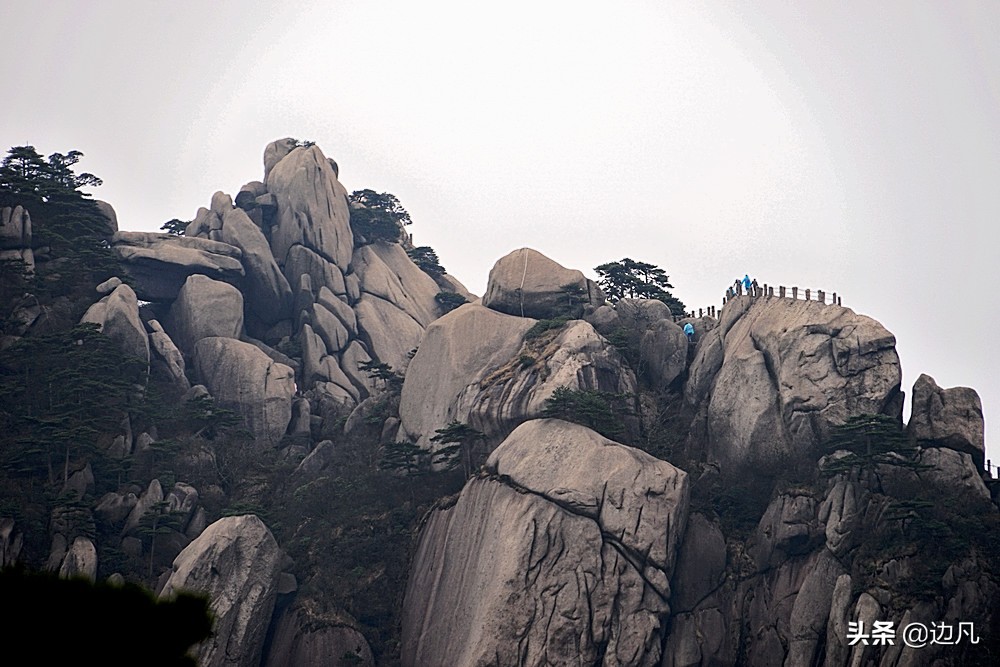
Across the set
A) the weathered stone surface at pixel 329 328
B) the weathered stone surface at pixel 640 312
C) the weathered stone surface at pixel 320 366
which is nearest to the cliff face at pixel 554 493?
the weathered stone surface at pixel 640 312

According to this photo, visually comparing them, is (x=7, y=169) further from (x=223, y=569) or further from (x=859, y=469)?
(x=859, y=469)

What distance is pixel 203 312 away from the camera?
262 ft

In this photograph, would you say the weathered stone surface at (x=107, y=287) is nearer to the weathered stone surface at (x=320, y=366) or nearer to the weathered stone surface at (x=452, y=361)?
the weathered stone surface at (x=320, y=366)

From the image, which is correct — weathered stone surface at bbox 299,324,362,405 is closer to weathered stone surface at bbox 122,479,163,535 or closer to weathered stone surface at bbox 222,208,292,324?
weathered stone surface at bbox 222,208,292,324

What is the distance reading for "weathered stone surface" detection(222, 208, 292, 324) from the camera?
84.5 meters

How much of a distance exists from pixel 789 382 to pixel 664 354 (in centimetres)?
909

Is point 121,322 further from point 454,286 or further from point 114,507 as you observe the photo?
point 454,286

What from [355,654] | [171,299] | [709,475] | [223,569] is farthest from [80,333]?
[709,475]

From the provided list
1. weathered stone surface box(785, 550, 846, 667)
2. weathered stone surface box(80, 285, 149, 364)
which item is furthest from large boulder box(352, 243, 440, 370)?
weathered stone surface box(785, 550, 846, 667)

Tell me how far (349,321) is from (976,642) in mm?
49904

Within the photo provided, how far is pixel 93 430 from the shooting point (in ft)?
215

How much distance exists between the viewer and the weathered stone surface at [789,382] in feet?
199

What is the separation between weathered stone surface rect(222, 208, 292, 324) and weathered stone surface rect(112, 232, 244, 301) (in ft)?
3.71

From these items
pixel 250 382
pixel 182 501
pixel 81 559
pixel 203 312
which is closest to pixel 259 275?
pixel 203 312
